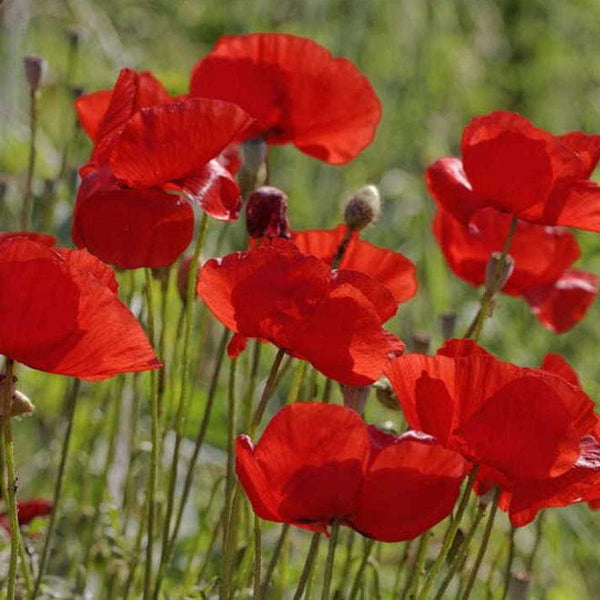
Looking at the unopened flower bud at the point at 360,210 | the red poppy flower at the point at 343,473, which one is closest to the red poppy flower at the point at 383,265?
the unopened flower bud at the point at 360,210

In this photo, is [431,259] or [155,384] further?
[431,259]

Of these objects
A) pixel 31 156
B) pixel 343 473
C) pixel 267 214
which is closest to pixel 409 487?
pixel 343 473

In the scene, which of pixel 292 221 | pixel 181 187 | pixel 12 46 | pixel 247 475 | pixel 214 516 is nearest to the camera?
pixel 247 475

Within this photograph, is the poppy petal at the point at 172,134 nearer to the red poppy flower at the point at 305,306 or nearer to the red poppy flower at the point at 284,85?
the red poppy flower at the point at 305,306

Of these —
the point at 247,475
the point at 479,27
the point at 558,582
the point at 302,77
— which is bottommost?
the point at 558,582

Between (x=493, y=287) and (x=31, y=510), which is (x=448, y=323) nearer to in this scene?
(x=493, y=287)

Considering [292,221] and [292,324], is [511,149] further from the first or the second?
[292,221]

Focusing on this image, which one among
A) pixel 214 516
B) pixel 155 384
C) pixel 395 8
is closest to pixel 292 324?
pixel 155 384
